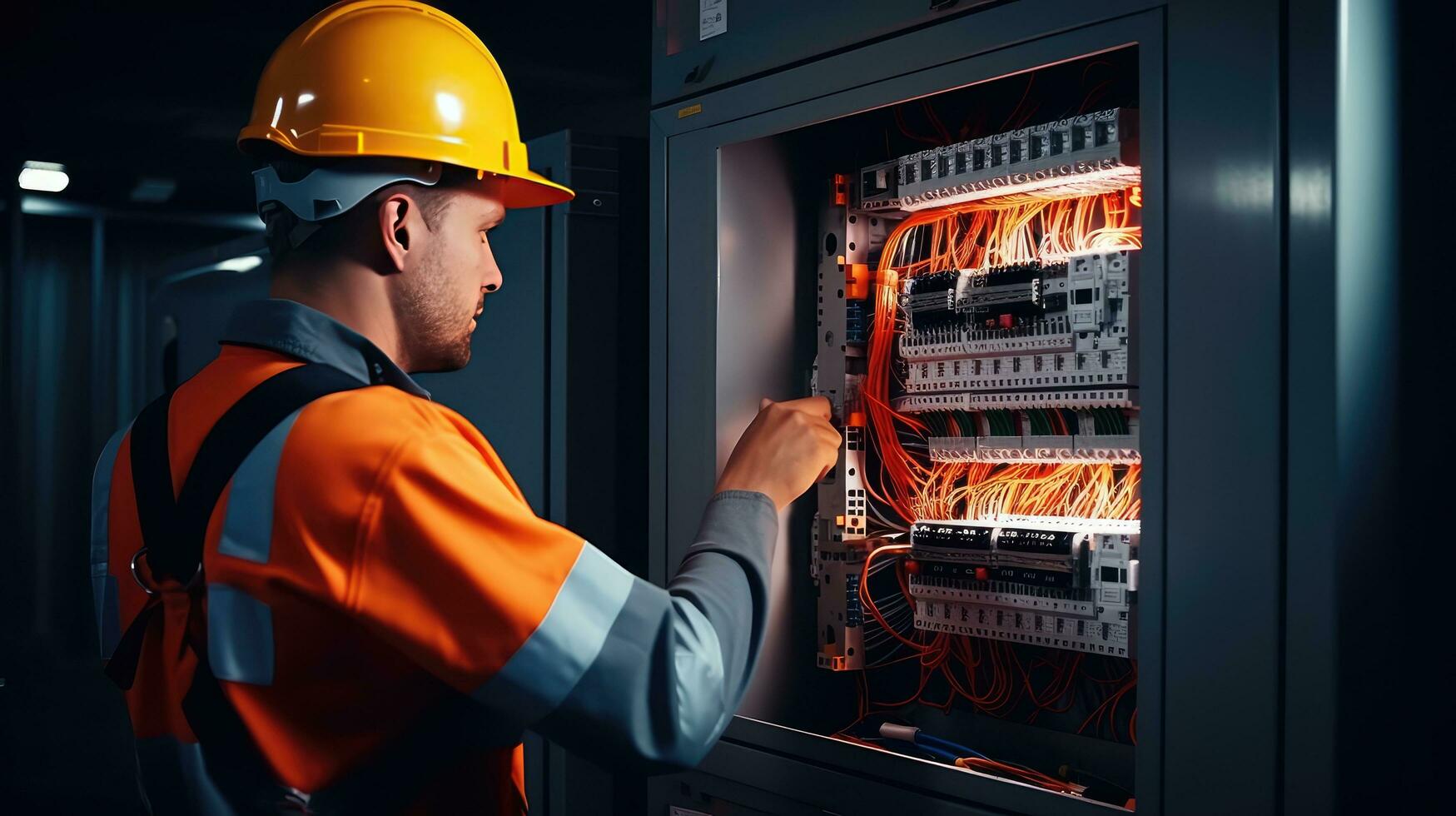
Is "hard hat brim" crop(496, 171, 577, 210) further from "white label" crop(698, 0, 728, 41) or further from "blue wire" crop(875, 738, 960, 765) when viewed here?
"blue wire" crop(875, 738, 960, 765)

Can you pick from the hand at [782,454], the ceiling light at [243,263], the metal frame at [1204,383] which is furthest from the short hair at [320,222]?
the ceiling light at [243,263]

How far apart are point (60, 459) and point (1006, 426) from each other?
3.53 meters

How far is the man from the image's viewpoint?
36.4 inches

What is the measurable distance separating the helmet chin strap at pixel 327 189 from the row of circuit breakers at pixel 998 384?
72cm

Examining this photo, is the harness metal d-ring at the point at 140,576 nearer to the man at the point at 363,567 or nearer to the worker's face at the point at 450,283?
the man at the point at 363,567

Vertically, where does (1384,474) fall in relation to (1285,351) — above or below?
below

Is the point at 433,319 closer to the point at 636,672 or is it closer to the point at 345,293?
the point at 345,293

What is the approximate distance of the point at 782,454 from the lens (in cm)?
130

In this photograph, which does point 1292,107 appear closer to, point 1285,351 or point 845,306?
point 1285,351

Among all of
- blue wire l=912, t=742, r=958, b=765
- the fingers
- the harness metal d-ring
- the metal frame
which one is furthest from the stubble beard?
blue wire l=912, t=742, r=958, b=765

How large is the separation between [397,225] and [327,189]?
7 cm

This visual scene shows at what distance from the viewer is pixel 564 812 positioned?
1941 millimetres

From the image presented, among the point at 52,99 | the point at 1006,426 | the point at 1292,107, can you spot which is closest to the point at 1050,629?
the point at 1006,426

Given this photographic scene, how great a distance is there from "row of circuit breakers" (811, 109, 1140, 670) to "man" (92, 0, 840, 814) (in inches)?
18.2
